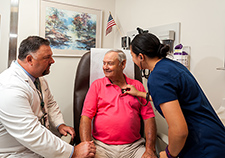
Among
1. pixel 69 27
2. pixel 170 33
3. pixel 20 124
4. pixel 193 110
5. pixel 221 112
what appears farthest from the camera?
pixel 69 27

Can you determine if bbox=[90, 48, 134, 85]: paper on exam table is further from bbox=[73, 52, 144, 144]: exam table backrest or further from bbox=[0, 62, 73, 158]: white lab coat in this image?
bbox=[0, 62, 73, 158]: white lab coat

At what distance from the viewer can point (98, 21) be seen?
2695 millimetres

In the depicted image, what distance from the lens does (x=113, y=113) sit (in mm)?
1599

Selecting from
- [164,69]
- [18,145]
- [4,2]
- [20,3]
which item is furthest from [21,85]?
[20,3]

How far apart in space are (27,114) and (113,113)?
2.23 feet

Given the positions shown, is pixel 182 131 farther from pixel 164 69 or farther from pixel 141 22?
pixel 141 22

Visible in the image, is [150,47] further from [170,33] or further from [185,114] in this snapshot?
[170,33]

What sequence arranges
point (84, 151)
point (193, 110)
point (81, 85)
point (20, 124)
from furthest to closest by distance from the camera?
point (81, 85)
point (84, 151)
point (20, 124)
point (193, 110)

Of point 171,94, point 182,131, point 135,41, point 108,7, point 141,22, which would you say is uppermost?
point 108,7

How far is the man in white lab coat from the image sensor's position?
1.12 meters

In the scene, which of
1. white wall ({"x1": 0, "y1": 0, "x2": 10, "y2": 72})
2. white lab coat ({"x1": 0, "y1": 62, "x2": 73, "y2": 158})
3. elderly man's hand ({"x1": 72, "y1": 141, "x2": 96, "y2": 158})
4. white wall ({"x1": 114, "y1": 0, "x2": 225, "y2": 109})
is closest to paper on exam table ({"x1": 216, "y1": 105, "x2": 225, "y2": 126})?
white wall ({"x1": 114, "y1": 0, "x2": 225, "y2": 109})

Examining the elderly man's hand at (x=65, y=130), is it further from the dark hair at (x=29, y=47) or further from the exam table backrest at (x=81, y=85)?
the dark hair at (x=29, y=47)

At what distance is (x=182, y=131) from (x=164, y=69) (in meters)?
0.30

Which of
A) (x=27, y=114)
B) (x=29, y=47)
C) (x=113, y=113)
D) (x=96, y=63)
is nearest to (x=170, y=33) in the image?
(x=96, y=63)
